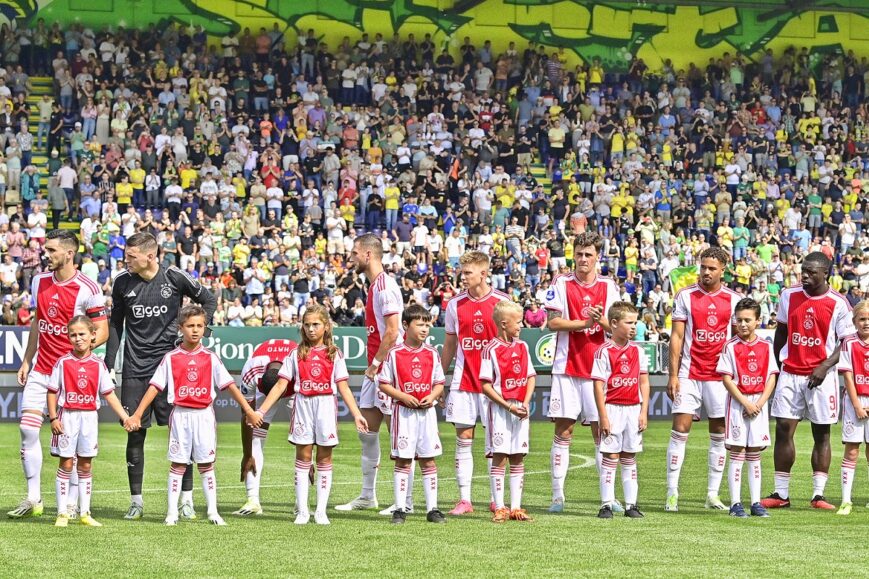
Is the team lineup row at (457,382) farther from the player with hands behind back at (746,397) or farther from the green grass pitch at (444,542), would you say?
the green grass pitch at (444,542)

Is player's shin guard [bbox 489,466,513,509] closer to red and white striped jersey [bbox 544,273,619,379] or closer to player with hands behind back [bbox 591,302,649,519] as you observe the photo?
player with hands behind back [bbox 591,302,649,519]

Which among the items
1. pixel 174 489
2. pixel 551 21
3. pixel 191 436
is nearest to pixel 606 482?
pixel 191 436

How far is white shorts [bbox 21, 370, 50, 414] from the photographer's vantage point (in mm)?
11383

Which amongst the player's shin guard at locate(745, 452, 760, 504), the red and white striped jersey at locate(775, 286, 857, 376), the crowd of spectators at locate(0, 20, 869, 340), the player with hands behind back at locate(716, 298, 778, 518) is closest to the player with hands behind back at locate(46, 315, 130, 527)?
the player with hands behind back at locate(716, 298, 778, 518)

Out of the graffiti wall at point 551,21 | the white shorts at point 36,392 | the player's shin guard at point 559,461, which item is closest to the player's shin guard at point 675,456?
the player's shin guard at point 559,461

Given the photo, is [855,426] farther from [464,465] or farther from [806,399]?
[464,465]

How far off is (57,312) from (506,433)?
12.8 ft

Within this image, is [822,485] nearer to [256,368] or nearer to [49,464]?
[256,368]

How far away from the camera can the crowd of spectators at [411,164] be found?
32188mm

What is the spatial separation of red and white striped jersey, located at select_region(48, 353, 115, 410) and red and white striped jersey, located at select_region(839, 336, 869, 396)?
259 inches

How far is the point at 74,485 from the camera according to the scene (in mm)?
11344

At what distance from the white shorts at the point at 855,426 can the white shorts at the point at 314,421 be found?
4.83 meters

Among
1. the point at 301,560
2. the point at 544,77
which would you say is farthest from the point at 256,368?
the point at 544,77

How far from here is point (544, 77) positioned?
4234 centimetres
